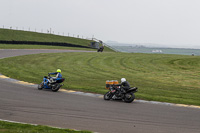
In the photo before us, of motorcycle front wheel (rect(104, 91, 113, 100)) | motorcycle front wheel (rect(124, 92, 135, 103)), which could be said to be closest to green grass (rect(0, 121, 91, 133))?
motorcycle front wheel (rect(124, 92, 135, 103))

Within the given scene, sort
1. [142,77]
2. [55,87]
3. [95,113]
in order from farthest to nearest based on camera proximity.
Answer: [142,77] → [55,87] → [95,113]

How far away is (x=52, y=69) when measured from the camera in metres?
27.7

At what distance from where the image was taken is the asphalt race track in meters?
10.4

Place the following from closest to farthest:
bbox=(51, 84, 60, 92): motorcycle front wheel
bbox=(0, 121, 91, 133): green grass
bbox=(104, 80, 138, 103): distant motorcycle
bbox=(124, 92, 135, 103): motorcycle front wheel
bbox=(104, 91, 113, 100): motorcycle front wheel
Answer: bbox=(0, 121, 91, 133): green grass < bbox=(124, 92, 135, 103): motorcycle front wheel < bbox=(104, 80, 138, 103): distant motorcycle < bbox=(104, 91, 113, 100): motorcycle front wheel < bbox=(51, 84, 60, 92): motorcycle front wheel

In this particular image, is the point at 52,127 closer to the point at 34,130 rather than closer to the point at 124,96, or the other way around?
the point at 34,130

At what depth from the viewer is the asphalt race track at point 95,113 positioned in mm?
10359

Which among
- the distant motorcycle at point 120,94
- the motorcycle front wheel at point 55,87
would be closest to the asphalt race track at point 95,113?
the distant motorcycle at point 120,94

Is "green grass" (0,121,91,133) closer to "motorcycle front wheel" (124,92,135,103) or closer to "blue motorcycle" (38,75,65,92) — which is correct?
"motorcycle front wheel" (124,92,135,103)

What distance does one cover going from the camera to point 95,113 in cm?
1227

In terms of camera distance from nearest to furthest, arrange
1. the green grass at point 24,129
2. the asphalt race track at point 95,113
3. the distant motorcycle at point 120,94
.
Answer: the green grass at point 24,129, the asphalt race track at point 95,113, the distant motorcycle at point 120,94

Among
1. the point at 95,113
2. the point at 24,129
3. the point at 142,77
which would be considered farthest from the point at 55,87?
the point at 142,77

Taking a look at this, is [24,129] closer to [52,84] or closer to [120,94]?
[120,94]

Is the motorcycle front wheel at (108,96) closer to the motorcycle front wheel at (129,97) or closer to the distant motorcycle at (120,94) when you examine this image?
the distant motorcycle at (120,94)

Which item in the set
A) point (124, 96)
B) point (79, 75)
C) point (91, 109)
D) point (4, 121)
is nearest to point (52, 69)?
point (79, 75)
